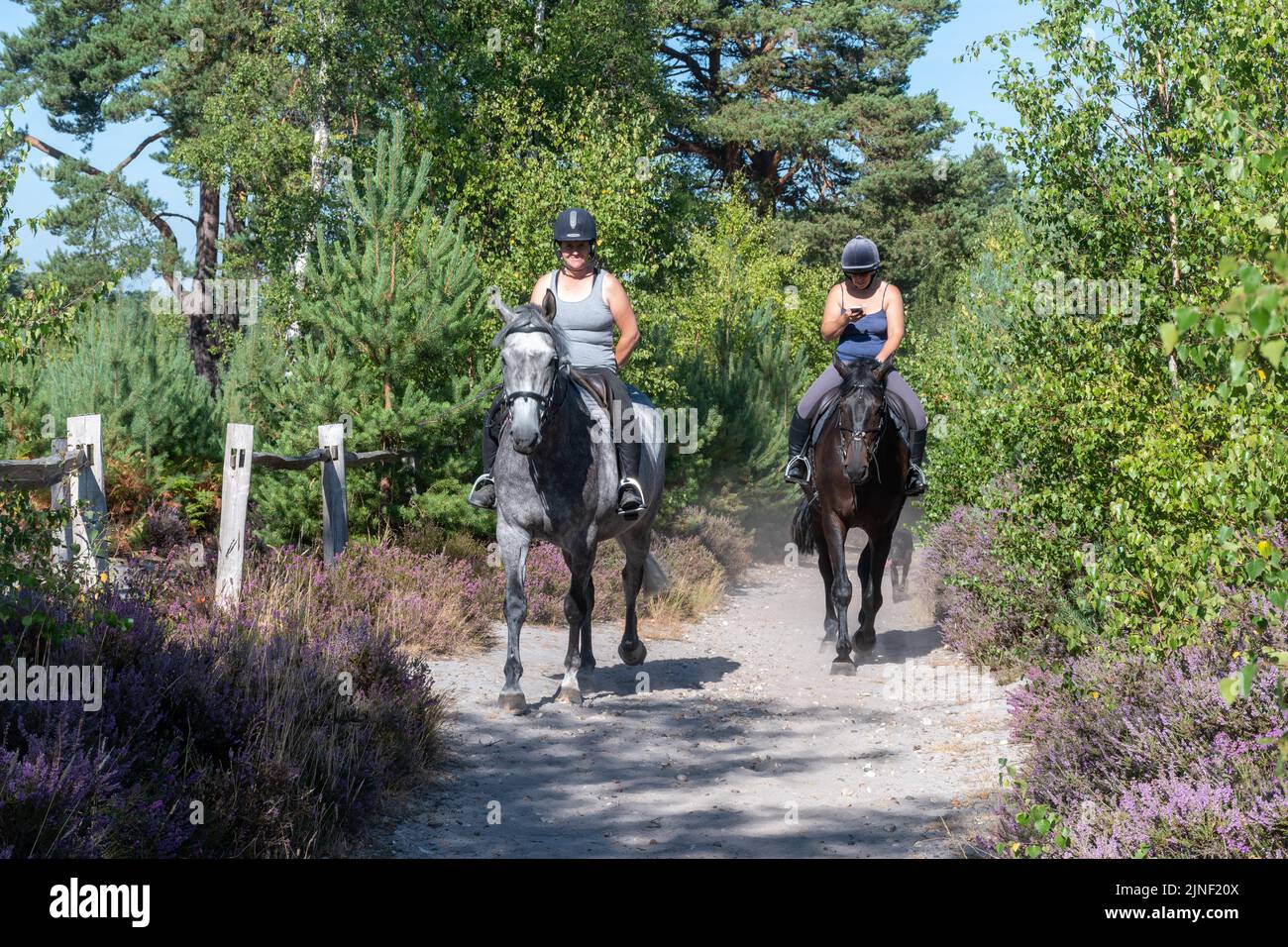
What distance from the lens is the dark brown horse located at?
10133 millimetres

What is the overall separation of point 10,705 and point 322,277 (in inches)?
329

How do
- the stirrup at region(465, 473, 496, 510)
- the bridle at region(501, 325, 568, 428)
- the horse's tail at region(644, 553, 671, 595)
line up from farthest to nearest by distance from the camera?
the horse's tail at region(644, 553, 671, 595)
the stirrup at region(465, 473, 496, 510)
the bridle at region(501, 325, 568, 428)

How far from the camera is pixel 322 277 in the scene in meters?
12.8

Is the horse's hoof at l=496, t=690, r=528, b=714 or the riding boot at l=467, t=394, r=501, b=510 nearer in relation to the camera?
the horse's hoof at l=496, t=690, r=528, b=714

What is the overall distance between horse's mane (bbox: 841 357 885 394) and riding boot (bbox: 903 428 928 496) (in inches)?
34.1

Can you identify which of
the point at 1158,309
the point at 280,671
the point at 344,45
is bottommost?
the point at 280,671

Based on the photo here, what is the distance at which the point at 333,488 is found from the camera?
11.5 metres

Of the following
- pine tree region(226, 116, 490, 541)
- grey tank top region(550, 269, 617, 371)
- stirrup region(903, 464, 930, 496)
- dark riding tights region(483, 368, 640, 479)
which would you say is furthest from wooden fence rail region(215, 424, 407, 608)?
stirrup region(903, 464, 930, 496)

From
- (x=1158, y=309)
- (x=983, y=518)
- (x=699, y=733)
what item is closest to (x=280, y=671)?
(x=699, y=733)

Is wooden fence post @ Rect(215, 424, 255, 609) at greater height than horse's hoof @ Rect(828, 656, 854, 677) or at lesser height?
greater

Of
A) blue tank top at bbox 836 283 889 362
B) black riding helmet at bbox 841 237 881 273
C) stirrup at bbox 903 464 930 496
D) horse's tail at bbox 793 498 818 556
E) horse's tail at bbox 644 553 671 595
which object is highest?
black riding helmet at bbox 841 237 881 273

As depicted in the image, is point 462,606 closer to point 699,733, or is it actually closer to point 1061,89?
point 699,733

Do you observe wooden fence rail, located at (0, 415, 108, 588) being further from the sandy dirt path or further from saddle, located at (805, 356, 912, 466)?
saddle, located at (805, 356, 912, 466)

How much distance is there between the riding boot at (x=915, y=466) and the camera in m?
10.9
